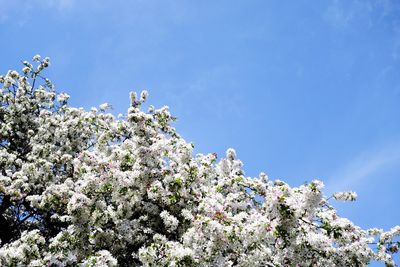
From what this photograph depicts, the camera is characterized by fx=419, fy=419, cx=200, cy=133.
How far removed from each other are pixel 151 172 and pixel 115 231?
78.5 inches

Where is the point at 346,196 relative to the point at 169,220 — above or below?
above

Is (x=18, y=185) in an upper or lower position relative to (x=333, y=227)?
upper

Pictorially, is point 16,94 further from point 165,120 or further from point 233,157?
point 233,157

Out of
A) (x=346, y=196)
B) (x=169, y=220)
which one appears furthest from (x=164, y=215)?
(x=346, y=196)

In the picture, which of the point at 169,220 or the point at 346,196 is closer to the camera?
the point at 169,220

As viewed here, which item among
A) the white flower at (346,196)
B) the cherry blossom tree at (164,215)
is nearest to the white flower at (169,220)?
the cherry blossom tree at (164,215)

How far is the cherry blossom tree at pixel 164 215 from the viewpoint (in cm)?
989

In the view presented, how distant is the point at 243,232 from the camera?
9781 millimetres

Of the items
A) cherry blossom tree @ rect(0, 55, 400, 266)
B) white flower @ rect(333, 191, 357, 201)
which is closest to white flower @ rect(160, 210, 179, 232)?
cherry blossom tree @ rect(0, 55, 400, 266)

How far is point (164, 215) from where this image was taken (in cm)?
1146

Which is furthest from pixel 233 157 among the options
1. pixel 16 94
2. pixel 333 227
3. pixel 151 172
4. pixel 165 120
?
pixel 16 94

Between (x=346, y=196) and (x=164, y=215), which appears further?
(x=346, y=196)

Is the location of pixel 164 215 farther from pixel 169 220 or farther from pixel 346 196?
pixel 346 196

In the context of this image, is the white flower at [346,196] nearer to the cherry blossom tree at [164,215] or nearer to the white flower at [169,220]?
the cherry blossom tree at [164,215]
